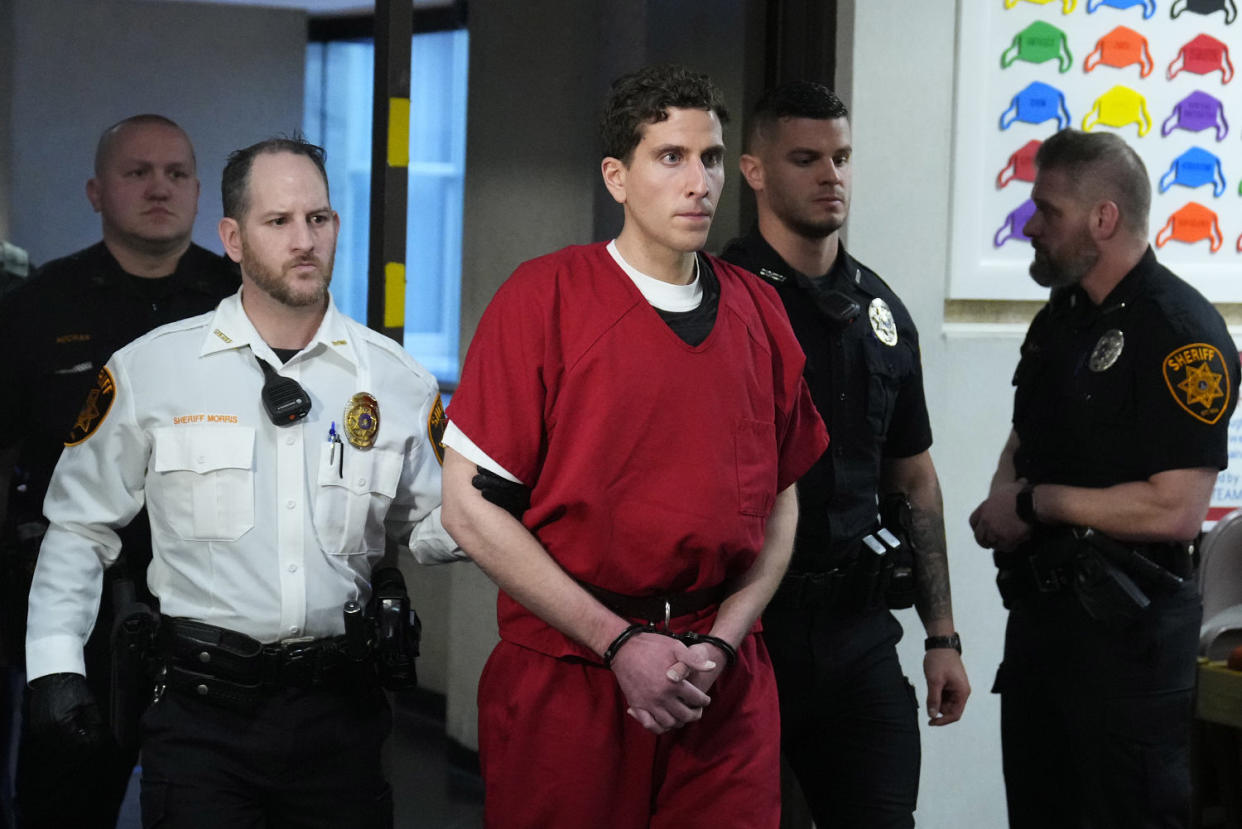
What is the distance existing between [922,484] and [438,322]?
117cm

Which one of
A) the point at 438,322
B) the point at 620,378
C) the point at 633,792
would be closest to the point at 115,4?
the point at 438,322

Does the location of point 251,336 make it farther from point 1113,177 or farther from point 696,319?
point 1113,177

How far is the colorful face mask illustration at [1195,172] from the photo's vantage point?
3.68 meters

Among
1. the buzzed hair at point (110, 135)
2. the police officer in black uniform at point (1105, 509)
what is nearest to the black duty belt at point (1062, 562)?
the police officer in black uniform at point (1105, 509)

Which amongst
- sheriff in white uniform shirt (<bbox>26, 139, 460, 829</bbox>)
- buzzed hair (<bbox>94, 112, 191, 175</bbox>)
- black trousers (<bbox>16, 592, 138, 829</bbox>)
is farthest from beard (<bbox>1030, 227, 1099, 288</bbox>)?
black trousers (<bbox>16, 592, 138, 829</bbox>)

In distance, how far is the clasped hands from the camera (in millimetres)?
1845

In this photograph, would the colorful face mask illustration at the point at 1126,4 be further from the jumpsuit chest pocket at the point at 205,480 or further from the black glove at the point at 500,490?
the jumpsuit chest pocket at the point at 205,480

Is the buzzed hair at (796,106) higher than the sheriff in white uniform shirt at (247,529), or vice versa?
the buzzed hair at (796,106)

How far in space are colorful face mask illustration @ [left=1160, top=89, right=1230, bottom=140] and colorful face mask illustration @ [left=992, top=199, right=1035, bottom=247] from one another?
0.49 meters

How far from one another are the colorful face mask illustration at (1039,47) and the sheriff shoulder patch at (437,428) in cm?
190

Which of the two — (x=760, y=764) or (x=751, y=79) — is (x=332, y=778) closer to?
(x=760, y=764)

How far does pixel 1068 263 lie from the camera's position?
3.02 meters

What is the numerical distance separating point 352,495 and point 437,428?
23 cm

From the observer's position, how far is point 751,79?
136 inches
